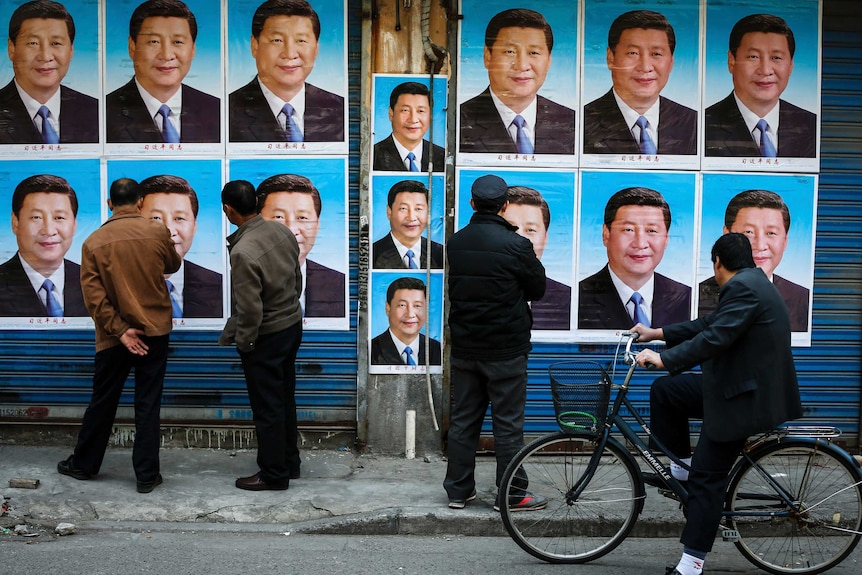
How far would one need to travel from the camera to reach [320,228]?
21.7 feet

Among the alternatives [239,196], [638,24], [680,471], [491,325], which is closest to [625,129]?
[638,24]

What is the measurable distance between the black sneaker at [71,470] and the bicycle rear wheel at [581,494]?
118 inches

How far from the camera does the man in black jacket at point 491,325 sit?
17.5 ft

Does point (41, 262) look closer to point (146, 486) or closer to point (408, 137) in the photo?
point (146, 486)

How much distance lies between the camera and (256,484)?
588 centimetres

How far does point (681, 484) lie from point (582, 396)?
77 cm

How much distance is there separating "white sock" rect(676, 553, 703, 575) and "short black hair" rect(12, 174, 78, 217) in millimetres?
5076

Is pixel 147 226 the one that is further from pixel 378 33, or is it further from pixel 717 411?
pixel 717 411

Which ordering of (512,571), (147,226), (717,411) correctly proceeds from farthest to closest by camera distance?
(147,226) < (512,571) < (717,411)

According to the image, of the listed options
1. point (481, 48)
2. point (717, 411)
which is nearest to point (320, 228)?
point (481, 48)

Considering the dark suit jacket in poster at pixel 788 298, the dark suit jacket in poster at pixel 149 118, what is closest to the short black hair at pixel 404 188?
the dark suit jacket in poster at pixel 149 118

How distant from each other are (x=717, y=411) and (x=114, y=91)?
498cm

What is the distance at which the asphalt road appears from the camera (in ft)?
15.5

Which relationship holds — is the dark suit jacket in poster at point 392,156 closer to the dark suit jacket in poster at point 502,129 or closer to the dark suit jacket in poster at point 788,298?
the dark suit jacket in poster at point 502,129
